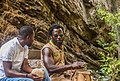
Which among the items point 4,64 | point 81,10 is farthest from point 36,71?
point 81,10

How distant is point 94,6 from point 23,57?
6.95 meters

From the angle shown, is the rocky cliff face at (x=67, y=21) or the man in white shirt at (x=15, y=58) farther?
the rocky cliff face at (x=67, y=21)

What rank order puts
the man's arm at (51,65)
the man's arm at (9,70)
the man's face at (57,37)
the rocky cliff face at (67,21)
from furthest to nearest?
the rocky cliff face at (67,21) < the man's face at (57,37) < the man's arm at (51,65) < the man's arm at (9,70)

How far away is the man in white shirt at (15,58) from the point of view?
110 inches

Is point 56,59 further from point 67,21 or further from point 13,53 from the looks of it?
point 67,21

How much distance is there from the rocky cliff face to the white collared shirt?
2862mm

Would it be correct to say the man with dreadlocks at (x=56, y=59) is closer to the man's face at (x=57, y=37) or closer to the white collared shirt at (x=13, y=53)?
the man's face at (x=57, y=37)

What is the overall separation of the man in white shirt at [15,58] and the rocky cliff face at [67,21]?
2.89 m

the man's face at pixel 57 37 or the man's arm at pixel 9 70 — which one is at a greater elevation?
the man's face at pixel 57 37

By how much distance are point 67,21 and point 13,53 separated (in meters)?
5.32

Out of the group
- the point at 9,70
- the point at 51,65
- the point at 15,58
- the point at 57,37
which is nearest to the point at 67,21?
the point at 57,37

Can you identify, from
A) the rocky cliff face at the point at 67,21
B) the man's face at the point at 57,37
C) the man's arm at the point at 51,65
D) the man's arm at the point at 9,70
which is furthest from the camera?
the rocky cliff face at the point at 67,21

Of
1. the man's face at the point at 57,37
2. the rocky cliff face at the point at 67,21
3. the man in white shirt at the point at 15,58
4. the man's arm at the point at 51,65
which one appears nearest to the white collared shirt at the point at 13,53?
the man in white shirt at the point at 15,58

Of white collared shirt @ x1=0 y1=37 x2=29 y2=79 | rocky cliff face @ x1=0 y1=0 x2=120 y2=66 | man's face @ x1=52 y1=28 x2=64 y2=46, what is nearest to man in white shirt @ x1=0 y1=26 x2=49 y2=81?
white collared shirt @ x1=0 y1=37 x2=29 y2=79
